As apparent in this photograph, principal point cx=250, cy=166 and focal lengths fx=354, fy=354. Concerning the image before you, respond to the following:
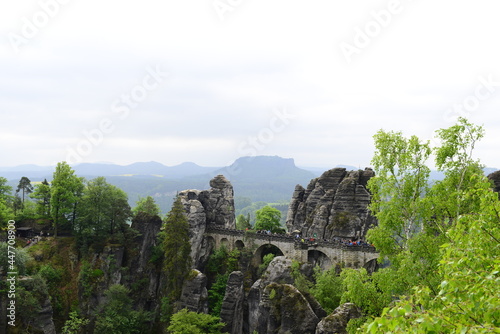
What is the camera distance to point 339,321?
69.3 ft

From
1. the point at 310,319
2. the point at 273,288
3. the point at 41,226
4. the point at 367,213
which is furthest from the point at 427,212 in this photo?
the point at 41,226

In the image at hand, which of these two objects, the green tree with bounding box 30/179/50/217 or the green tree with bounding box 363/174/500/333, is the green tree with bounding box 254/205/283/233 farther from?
the green tree with bounding box 363/174/500/333

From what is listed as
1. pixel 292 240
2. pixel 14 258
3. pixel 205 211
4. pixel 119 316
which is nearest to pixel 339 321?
pixel 292 240

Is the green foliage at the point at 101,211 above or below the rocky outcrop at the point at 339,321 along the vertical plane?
above

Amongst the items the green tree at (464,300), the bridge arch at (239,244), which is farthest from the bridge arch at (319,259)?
the green tree at (464,300)

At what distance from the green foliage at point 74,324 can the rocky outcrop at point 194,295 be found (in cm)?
1193

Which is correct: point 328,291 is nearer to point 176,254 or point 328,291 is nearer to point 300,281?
point 300,281

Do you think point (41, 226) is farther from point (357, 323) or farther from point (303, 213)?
point (357, 323)

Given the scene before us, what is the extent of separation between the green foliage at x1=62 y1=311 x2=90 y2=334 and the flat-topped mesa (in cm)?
3451

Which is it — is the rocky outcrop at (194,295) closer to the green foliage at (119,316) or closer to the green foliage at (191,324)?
the green foliage at (119,316)

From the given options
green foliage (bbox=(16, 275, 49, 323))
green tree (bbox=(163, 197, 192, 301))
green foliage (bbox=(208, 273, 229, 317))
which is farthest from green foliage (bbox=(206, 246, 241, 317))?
green foliage (bbox=(16, 275, 49, 323))

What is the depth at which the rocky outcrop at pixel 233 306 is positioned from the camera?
4203cm

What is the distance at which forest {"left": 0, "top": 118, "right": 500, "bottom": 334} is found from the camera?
1956cm

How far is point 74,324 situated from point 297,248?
3074 cm
